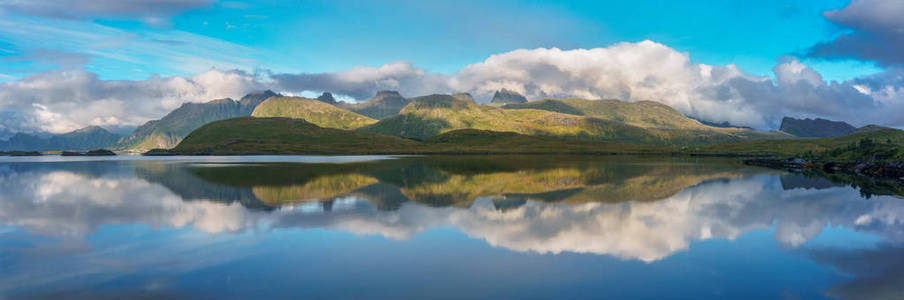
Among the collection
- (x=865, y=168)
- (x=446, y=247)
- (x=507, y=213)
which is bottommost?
(x=446, y=247)

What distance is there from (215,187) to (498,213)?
27189 millimetres

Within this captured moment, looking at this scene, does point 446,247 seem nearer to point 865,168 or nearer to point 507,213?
point 507,213

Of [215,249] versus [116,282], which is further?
[215,249]

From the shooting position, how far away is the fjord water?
1305 cm

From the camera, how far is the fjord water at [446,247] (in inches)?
514

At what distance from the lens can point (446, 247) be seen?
17.9 m

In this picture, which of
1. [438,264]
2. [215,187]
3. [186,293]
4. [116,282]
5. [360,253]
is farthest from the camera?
[215,187]

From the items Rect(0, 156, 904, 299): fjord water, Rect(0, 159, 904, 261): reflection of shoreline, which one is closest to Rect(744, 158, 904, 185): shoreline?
Rect(0, 159, 904, 261): reflection of shoreline

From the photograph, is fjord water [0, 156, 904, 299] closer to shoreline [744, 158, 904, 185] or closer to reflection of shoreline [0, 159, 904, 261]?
reflection of shoreline [0, 159, 904, 261]

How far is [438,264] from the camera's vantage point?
15289 mm

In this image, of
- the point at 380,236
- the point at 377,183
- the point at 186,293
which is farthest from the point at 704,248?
the point at 377,183

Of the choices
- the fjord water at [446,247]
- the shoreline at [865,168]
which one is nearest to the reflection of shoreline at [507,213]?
the fjord water at [446,247]

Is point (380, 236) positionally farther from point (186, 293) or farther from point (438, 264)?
point (186, 293)

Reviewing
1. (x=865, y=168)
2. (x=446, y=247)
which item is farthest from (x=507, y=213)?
(x=865, y=168)
